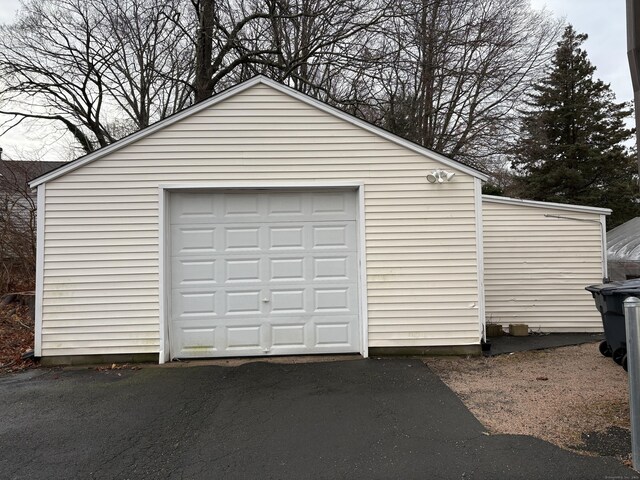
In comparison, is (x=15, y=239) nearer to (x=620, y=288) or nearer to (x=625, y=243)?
(x=620, y=288)

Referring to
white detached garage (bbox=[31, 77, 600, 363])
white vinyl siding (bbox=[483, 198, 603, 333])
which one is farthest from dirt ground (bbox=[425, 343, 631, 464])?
white vinyl siding (bbox=[483, 198, 603, 333])

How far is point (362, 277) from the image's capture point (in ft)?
19.5

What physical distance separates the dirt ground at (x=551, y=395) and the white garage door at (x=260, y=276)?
1704mm

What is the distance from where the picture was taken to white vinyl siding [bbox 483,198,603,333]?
7887 mm

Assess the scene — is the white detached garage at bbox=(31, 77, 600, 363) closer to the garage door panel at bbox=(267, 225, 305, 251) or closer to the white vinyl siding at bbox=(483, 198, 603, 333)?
the garage door panel at bbox=(267, 225, 305, 251)

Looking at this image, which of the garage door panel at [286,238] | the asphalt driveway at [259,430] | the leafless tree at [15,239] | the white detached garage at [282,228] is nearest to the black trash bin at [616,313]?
the white detached garage at [282,228]

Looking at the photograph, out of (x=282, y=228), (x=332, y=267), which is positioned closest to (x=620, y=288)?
(x=332, y=267)

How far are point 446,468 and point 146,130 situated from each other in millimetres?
5572

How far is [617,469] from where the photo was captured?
2932mm

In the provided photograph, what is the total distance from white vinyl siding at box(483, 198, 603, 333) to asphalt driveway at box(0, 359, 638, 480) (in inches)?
143

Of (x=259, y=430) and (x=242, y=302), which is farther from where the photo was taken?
(x=242, y=302)

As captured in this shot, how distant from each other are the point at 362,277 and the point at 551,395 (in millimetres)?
2711

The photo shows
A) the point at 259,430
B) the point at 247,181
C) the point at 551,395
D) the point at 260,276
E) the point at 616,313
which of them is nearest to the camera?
the point at 259,430

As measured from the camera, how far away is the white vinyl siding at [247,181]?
578 centimetres
